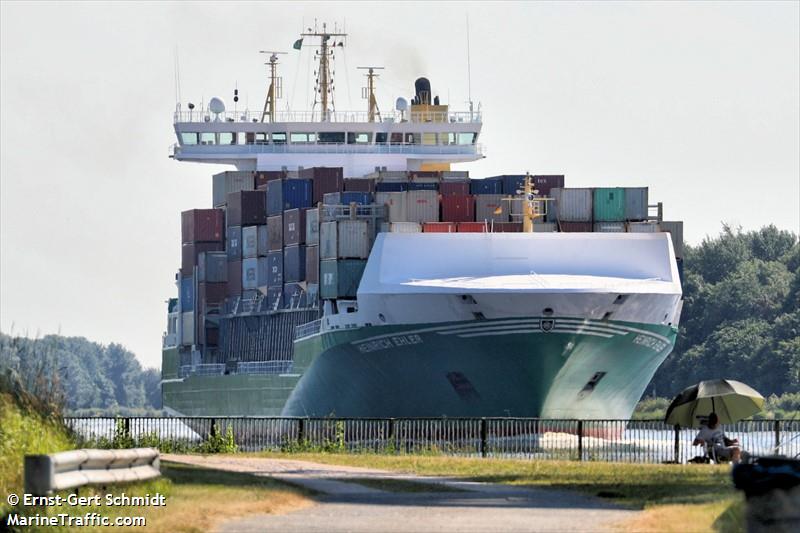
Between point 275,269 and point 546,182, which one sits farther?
point 546,182

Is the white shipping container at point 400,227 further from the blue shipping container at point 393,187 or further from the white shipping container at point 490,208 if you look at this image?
the blue shipping container at point 393,187

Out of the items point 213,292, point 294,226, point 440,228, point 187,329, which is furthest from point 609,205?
point 187,329

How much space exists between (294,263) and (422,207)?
8936 millimetres

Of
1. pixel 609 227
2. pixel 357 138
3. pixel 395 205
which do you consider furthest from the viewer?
pixel 357 138

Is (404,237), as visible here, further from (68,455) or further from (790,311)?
(790,311)

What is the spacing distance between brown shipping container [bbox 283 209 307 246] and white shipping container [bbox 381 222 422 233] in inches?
371

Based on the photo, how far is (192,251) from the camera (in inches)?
3187

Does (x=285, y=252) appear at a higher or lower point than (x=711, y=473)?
higher

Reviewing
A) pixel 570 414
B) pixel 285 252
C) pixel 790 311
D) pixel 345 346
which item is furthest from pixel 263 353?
pixel 790 311

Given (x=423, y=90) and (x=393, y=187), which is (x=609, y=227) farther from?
(x=423, y=90)

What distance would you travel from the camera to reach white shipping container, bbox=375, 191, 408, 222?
6234cm

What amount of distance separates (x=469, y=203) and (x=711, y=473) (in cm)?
3288

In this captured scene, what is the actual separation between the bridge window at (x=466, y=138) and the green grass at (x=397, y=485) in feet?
204

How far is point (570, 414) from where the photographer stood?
2290 inches
